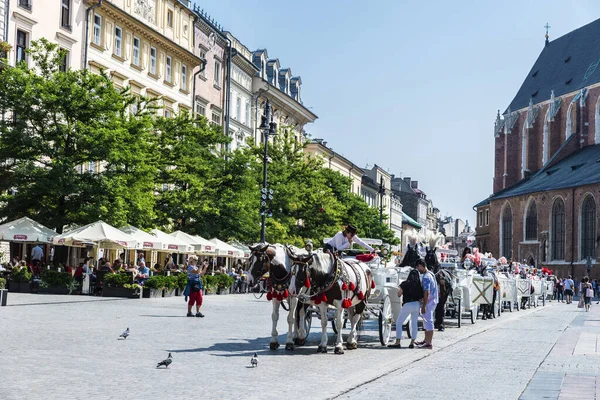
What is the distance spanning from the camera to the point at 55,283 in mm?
30734

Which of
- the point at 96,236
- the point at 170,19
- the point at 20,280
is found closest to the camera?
the point at 96,236

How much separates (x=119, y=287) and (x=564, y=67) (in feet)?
256

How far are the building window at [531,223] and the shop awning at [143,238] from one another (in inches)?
2499

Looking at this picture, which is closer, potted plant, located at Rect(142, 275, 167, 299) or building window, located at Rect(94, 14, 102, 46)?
potted plant, located at Rect(142, 275, 167, 299)

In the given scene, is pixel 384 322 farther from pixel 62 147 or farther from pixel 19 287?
pixel 62 147

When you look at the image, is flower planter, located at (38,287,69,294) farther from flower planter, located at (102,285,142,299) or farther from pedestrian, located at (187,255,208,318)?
pedestrian, located at (187,255,208,318)

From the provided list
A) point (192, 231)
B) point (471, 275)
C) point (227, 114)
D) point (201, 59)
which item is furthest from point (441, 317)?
point (227, 114)

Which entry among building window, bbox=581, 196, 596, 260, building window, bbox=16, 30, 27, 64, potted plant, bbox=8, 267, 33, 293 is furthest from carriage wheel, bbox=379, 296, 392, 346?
building window, bbox=581, 196, 596, 260

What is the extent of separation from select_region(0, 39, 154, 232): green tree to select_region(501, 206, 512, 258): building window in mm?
67168

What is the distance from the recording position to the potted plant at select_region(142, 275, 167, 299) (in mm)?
31828

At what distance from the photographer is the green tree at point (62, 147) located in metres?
30.7

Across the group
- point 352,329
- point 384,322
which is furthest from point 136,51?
point 352,329

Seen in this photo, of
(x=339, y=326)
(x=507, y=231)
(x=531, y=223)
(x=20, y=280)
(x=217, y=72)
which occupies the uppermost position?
A: (x=217, y=72)

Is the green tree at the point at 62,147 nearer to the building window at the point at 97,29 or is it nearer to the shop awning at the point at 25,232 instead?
the shop awning at the point at 25,232
